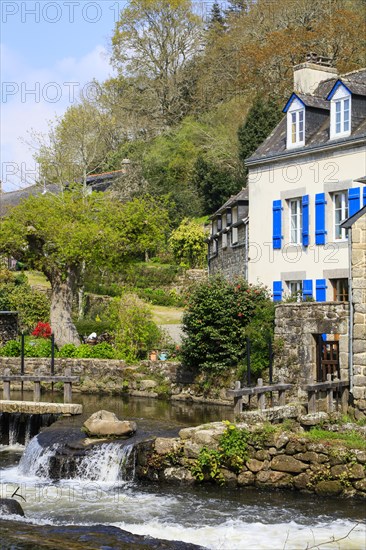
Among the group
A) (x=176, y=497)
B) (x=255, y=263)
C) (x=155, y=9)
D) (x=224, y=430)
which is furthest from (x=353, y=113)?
(x=155, y=9)

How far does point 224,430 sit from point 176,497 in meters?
1.87

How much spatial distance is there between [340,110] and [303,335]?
8310 mm

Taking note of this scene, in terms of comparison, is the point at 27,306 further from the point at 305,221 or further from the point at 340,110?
the point at 340,110

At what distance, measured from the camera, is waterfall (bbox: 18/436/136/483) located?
57.6 feet

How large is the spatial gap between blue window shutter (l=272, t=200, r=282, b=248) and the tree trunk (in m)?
9.46

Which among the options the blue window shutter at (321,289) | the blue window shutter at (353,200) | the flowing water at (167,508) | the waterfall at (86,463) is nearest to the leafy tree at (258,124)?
the blue window shutter at (321,289)

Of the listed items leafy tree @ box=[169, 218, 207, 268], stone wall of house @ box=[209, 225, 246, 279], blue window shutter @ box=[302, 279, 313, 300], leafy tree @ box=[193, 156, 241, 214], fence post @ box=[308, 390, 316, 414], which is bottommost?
fence post @ box=[308, 390, 316, 414]

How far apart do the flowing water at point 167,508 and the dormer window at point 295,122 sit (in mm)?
12103

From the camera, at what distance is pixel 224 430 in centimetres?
1698

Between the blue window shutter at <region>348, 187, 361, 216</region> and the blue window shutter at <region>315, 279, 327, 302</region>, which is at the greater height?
the blue window shutter at <region>348, 187, 361, 216</region>

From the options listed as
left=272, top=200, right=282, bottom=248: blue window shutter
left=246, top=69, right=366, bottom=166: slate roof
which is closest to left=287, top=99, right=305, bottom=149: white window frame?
left=246, top=69, right=366, bottom=166: slate roof

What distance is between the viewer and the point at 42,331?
3366cm

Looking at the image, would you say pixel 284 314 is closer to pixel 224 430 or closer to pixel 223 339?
pixel 223 339

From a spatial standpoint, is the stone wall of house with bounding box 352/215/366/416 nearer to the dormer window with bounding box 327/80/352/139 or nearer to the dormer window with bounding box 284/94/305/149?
the dormer window with bounding box 327/80/352/139
